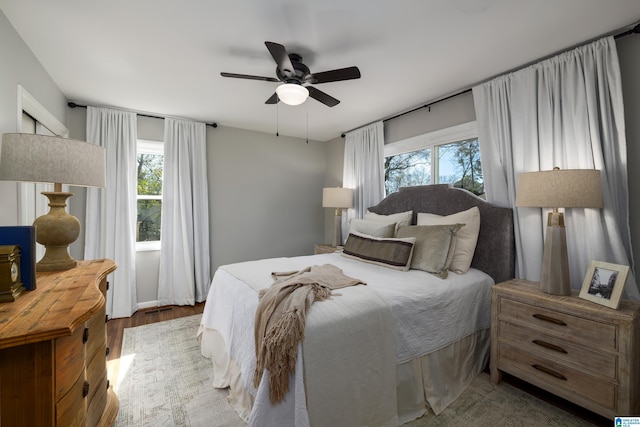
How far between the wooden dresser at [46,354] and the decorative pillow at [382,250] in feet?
6.62

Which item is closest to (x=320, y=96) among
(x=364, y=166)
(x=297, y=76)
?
(x=297, y=76)

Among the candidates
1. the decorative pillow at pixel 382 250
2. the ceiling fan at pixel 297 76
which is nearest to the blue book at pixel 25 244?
the ceiling fan at pixel 297 76

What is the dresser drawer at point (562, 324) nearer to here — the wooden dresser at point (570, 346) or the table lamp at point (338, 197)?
the wooden dresser at point (570, 346)

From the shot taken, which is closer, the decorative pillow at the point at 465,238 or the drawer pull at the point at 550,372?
the drawer pull at the point at 550,372

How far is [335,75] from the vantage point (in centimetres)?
205

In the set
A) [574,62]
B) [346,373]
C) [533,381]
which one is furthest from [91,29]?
[533,381]

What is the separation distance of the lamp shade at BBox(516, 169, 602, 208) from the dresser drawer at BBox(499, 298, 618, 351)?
2.29 ft

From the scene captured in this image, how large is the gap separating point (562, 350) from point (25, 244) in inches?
113

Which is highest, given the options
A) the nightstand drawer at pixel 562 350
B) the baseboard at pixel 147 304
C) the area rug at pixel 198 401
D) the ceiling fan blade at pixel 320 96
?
the ceiling fan blade at pixel 320 96

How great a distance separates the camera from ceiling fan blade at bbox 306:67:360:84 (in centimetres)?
199

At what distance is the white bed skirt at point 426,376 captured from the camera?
5.58 ft

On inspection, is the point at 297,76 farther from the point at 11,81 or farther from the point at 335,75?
the point at 11,81

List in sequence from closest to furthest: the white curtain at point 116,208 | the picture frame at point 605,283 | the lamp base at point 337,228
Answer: the picture frame at point 605,283 → the white curtain at point 116,208 → the lamp base at point 337,228

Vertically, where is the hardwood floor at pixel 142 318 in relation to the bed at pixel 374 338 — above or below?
below
